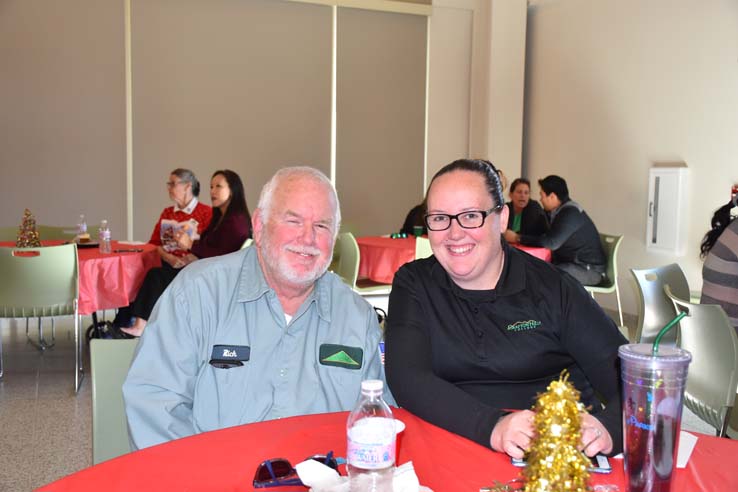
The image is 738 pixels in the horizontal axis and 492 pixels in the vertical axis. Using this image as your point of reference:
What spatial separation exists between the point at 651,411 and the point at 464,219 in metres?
0.96

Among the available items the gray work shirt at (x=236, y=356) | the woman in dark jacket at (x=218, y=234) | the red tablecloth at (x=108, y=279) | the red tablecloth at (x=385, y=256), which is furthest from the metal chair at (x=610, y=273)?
the gray work shirt at (x=236, y=356)

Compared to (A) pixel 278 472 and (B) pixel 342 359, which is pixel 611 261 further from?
(A) pixel 278 472

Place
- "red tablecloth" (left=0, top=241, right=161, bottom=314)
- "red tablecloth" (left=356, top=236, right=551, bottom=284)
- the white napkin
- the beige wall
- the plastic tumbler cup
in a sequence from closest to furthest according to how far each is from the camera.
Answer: the plastic tumbler cup < the white napkin < "red tablecloth" (left=0, top=241, right=161, bottom=314) < "red tablecloth" (left=356, top=236, right=551, bottom=284) < the beige wall

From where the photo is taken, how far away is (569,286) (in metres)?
2.02

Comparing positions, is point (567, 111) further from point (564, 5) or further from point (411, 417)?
point (411, 417)

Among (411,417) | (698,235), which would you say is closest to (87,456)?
(411,417)

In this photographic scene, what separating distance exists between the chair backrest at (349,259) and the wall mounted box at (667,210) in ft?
10.4

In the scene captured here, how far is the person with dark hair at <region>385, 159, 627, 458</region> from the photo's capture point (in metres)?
1.89

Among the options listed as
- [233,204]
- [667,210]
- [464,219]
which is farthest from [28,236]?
[667,210]

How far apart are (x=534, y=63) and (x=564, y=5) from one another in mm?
832

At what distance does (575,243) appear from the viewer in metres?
6.27

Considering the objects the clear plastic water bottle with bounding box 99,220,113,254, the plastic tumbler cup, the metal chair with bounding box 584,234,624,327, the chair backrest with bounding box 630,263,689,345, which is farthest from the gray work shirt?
the metal chair with bounding box 584,234,624,327

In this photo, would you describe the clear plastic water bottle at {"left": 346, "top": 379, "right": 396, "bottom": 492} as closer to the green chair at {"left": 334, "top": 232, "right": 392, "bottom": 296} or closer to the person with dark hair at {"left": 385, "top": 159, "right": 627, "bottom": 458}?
the person with dark hair at {"left": 385, "top": 159, "right": 627, "bottom": 458}

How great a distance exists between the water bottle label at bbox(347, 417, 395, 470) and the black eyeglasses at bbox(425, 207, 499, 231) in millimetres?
896
